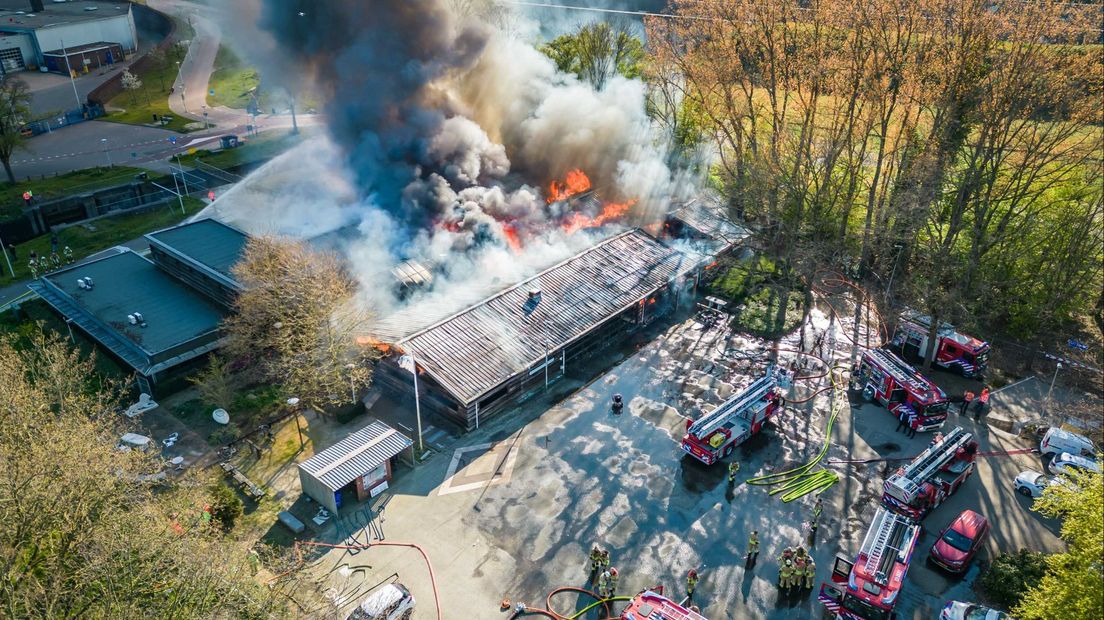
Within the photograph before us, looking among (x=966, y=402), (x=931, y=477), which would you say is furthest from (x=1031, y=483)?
(x=966, y=402)

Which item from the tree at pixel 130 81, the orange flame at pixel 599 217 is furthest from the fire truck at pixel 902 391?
the tree at pixel 130 81

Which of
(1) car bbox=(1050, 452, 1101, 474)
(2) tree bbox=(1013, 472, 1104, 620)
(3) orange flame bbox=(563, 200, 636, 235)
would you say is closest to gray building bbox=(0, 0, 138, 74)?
(3) orange flame bbox=(563, 200, 636, 235)

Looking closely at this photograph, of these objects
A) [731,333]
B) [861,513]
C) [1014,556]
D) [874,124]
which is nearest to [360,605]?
[861,513]

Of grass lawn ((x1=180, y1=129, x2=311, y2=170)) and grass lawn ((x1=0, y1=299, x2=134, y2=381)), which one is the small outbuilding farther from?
grass lawn ((x1=180, y1=129, x2=311, y2=170))

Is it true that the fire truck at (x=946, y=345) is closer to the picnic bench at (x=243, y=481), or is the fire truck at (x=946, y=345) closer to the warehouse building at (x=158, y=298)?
the picnic bench at (x=243, y=481)

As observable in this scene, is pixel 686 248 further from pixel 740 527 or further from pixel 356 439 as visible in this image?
pixel 356 439

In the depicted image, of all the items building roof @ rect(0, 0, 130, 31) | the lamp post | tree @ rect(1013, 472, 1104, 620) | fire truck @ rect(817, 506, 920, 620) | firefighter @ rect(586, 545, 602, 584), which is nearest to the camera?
tree @ rect(1013, 472, 1104, 620)
